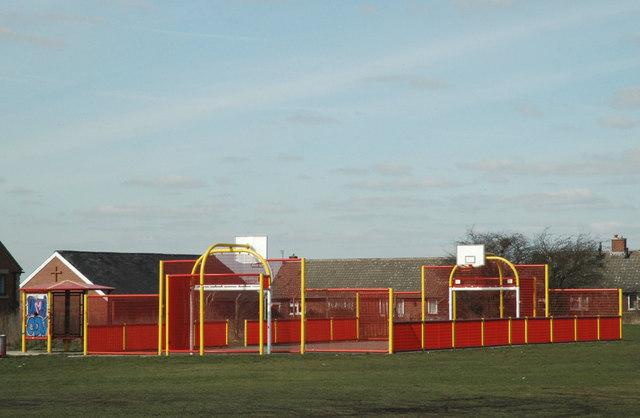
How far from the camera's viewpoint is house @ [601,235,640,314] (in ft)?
266

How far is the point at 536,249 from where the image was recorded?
67250 millimetres

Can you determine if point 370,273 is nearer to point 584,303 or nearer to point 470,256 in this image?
point 584,303

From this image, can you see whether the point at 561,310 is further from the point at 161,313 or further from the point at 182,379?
the point at 182,379

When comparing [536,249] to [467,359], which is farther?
[536,249]

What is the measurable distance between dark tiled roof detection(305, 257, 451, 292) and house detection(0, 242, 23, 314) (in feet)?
84.9

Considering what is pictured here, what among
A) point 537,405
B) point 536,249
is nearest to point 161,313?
point 537,405

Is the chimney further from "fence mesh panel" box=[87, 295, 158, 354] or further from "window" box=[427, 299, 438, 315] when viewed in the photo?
"fence mesh panel" box=[87, 295, 158, 354]

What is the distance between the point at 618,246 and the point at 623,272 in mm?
5868

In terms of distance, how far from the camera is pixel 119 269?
6606cm

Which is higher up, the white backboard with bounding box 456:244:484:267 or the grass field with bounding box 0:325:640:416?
the white backboard with bounding box 456:244:484:267

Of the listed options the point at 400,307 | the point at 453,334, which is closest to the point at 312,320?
the point at 400,307

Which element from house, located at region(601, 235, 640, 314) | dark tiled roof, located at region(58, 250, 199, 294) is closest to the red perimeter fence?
dark tiled roof, located at region(58, 250, 199, 294)

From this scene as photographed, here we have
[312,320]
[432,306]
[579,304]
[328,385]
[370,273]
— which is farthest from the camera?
[370,273]

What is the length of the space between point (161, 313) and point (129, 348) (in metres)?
2.52
